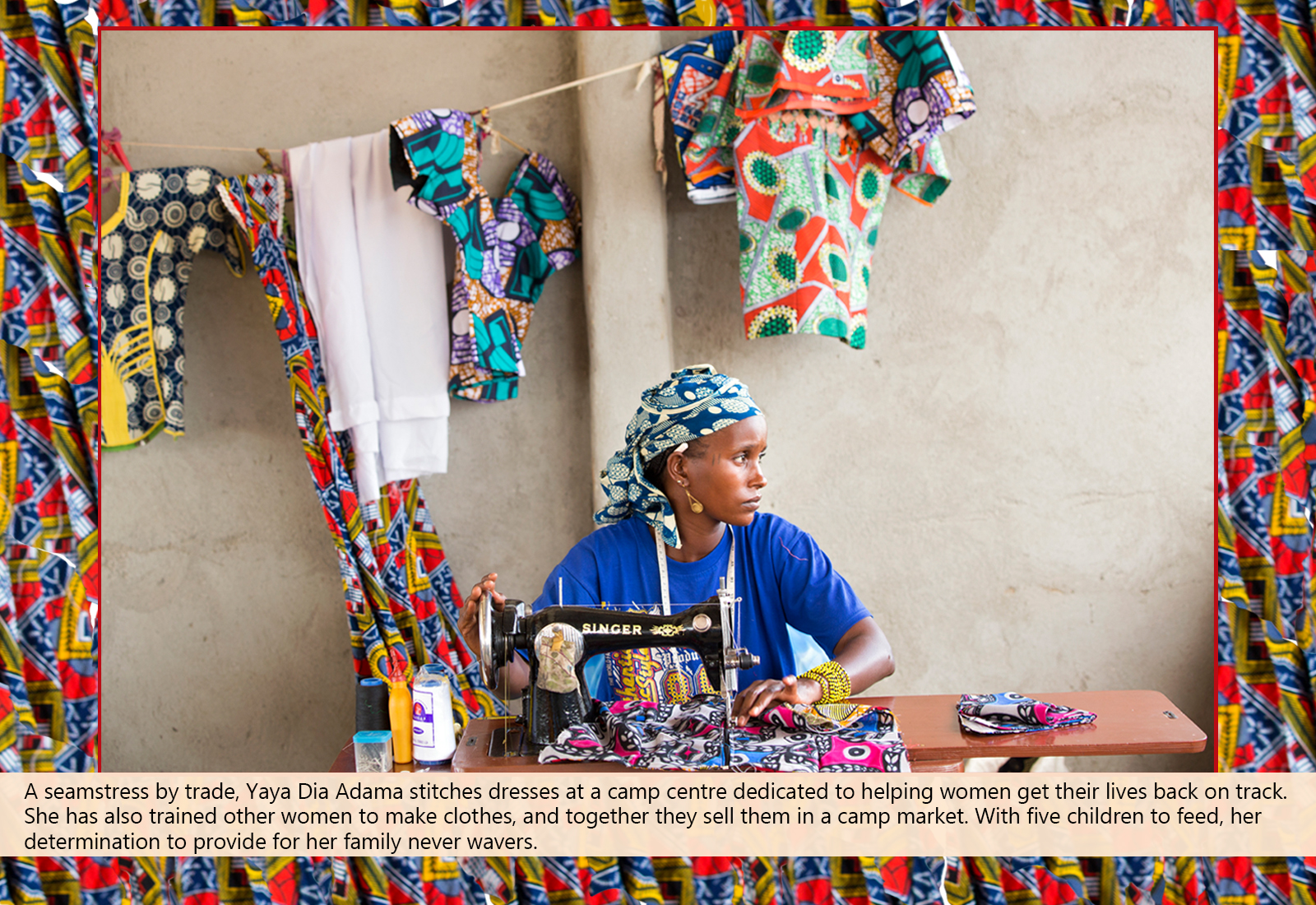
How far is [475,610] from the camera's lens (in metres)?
1.57

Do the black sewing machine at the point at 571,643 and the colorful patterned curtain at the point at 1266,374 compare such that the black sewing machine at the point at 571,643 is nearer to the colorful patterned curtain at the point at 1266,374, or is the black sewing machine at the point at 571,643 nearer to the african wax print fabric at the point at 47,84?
the colorful patterned curtain at the point at 1266,374

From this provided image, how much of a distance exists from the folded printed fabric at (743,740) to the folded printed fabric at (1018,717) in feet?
0.46

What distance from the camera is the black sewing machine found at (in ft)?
4.80

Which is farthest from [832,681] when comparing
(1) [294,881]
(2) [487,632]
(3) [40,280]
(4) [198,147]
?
(4) [198,147]

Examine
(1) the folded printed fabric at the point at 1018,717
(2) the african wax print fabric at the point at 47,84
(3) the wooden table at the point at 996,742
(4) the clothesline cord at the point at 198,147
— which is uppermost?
(4) the clothesline cord at the point at 198,147

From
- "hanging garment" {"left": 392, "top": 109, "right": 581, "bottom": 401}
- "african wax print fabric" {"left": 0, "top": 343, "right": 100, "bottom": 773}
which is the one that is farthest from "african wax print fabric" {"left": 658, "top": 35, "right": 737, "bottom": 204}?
"african wax print fabric" {"left": 0, "top": 343, "right": 100, "bottom": 773}

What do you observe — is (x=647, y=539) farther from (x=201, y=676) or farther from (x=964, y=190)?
(x=201, y=676)

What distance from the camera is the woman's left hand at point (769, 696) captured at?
146 cm

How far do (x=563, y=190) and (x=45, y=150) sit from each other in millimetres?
1574

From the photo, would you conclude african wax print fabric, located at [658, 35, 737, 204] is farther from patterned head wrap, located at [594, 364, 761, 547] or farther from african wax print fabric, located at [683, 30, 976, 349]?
patterned head wrap, located at [594, 364, 761, 547]

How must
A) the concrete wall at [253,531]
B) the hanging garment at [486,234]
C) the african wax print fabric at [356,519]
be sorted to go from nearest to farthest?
1. the hanging garment at [486,234]
2. the african wax print fabric at [356,519]
3. the concrete wall at [253,531]

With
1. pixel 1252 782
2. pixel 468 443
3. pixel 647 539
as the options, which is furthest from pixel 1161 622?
pixel 468 443

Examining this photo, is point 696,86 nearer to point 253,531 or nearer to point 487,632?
point 487,632

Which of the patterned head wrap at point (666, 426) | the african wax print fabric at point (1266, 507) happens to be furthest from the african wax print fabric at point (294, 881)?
the african wax print fabric at point (1266, 507)
